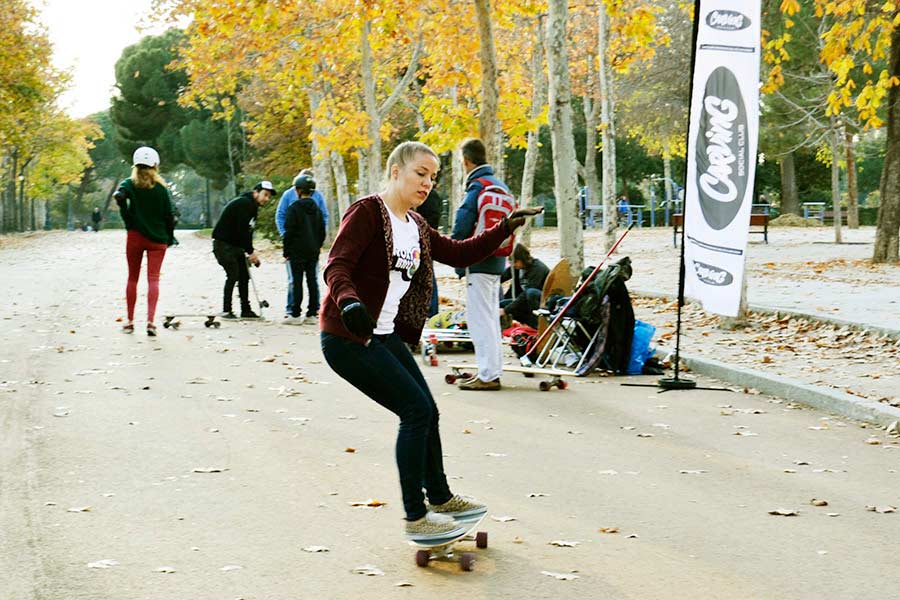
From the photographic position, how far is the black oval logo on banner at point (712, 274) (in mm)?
11055

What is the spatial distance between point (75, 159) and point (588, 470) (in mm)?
87305

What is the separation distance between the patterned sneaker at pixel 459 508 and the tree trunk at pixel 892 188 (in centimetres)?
1985

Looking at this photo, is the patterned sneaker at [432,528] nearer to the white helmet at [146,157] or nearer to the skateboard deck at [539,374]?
the skateboard deck at [539,374]

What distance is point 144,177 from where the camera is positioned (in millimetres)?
15000

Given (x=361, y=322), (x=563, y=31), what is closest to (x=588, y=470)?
(x=361, y=322)

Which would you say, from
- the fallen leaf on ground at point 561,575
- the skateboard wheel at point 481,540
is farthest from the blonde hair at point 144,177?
the fallen leaf on ground at point 561,575

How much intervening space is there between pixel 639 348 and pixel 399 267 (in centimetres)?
691

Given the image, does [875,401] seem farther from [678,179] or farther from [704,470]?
[678,179]

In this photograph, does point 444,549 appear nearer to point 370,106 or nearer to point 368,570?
point 368,570

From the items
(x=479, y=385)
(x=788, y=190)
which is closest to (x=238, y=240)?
(x=479, y=385)

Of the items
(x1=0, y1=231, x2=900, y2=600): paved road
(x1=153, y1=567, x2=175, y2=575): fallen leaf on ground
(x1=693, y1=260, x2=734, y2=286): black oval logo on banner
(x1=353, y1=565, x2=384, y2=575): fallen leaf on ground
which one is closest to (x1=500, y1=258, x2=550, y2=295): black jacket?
(x1=0, y1=231, x2=900, y2=600): paved road

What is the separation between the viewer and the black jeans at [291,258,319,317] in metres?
16.9

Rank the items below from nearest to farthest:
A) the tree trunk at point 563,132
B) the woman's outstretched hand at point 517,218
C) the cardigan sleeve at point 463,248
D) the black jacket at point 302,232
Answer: the woman's outstretched hand at point 517,218 < the cardigan sleeve at point 463,248 < the black jacket at point 302,232 < the tree trunk at point 563,132

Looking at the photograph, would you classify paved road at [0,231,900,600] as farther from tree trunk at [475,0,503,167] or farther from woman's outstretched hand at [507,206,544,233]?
tree trunk at [475,0,503,167]
